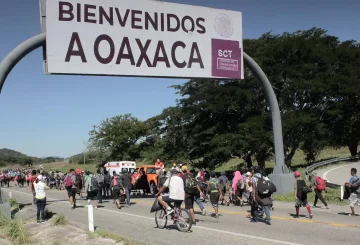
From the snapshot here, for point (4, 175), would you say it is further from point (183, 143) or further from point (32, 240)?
point (32, 240)

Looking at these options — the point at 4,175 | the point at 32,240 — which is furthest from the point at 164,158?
the point at 32,240

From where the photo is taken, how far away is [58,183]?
1572 inches

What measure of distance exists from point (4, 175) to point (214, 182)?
39.9m

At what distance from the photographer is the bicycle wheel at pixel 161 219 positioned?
1212cm

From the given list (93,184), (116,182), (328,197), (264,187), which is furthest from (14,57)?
(328,197)

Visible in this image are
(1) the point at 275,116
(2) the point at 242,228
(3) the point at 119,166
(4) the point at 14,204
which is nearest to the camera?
(2) the point at 242,228

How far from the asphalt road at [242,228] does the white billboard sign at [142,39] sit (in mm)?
6002

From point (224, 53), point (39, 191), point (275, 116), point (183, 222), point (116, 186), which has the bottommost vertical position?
point (183, 222)

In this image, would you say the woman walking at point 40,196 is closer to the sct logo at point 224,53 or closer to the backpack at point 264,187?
the backpack at point 264,187

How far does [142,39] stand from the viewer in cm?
1744

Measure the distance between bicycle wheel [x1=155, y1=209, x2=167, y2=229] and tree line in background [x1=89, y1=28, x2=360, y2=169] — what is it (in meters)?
24.3

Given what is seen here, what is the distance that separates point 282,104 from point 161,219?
2856cm

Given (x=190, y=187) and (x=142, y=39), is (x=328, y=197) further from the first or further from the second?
(x=142, y=39)

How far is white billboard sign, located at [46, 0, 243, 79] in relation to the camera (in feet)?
53.3
